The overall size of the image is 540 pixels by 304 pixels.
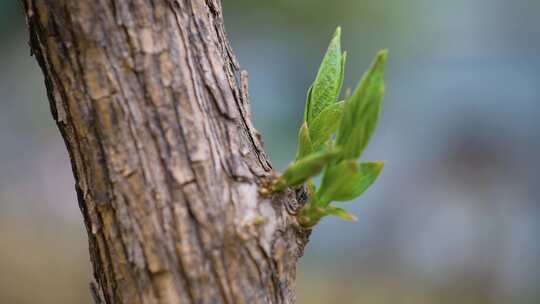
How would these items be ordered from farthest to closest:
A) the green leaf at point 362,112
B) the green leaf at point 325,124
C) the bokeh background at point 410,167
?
1. the bokeh background at point 410,167
2. the green leaf at point 325,124
3. the green leaf at point 362,112

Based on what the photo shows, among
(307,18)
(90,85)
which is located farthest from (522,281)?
(90,85)

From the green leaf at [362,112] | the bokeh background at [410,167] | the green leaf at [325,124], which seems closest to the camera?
the green leaf at [362,112]

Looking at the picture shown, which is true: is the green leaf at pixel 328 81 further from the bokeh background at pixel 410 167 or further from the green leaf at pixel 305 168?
the bokeh background at pixel 410 167

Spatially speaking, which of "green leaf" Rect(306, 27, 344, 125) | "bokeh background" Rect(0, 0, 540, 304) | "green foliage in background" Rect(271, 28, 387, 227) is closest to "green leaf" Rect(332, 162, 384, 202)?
"green foliage in background" Rect(271, 28, 387, 227)

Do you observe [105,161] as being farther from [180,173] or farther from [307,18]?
[307,18]

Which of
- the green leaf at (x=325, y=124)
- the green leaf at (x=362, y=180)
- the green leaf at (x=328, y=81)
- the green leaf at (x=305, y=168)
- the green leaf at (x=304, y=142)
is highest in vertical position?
the green leaf at (x=328, y=81)

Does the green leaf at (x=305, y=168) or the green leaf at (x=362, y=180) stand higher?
the green leaf at (x=305, y=168)

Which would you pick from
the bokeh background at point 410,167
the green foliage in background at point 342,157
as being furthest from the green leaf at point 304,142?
the bokeh background at point 410,167

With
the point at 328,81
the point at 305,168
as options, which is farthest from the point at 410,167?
the point at 305,168
